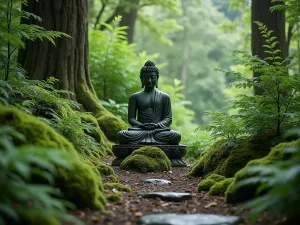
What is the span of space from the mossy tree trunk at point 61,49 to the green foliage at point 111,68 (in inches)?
146

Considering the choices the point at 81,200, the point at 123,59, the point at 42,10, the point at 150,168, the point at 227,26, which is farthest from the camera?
the point at 227,26

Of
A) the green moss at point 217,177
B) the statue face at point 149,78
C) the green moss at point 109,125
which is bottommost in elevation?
the green moss at point 217,177

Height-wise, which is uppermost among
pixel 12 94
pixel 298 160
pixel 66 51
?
pixel 66 51

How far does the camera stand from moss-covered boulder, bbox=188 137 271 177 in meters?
6.13

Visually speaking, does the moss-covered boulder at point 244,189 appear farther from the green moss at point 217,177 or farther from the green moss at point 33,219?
the green moss at point 33,219

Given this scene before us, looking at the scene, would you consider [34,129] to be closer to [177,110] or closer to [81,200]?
[81,200]

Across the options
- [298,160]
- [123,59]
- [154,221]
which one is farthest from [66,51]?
[298,160]

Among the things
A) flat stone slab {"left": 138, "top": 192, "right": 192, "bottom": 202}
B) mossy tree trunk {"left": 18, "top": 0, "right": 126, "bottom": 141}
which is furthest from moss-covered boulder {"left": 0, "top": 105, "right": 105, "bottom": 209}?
mossy tree trunk {"left": 18, "top": 0, "right": 126, "bottom": 141}

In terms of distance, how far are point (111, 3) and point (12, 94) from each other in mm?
11105

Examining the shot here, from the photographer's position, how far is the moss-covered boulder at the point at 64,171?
4.06m

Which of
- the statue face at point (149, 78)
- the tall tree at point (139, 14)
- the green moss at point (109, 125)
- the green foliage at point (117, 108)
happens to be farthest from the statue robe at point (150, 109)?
the tall tree at point (139, 14)

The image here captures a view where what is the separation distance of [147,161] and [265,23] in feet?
16.3

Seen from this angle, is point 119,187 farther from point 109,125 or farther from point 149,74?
point 109,125

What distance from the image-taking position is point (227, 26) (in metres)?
15.7
